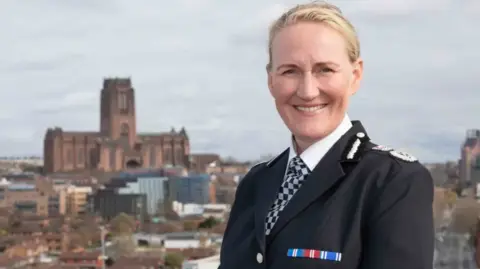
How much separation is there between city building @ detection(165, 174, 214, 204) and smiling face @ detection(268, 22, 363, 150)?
27.7m

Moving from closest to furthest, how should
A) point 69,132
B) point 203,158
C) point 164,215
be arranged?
point 164,215, point 69,132, point 203,158

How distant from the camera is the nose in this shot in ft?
2.06

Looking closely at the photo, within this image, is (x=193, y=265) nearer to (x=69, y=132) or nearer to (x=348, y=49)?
(x=348, y=49)

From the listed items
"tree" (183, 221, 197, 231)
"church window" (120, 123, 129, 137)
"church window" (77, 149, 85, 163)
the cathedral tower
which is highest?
the cathedral tower

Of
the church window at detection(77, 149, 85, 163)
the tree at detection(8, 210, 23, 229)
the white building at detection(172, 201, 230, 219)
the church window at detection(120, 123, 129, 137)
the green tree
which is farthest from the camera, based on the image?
A: the church window at detection(120, 123, 129, 137)

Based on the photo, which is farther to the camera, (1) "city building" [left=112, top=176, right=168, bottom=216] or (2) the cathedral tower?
(2) the cathedral tower

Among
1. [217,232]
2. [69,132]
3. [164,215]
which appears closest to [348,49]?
[217,232]

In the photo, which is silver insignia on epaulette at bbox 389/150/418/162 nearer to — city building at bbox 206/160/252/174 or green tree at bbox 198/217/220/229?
green tree at bbox 198/217/220/229

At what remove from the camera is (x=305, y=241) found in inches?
23.7

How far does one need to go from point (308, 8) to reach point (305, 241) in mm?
166

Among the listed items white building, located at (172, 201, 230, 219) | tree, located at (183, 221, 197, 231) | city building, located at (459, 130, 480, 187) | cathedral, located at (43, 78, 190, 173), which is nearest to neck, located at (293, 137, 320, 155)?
tree, located at (183, 221, 197, 231)

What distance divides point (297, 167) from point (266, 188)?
45 mm

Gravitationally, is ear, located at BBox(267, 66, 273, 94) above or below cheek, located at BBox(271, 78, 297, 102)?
above

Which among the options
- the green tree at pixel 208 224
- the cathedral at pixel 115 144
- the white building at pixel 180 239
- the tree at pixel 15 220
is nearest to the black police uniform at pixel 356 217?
the white building at pixel 180 239
